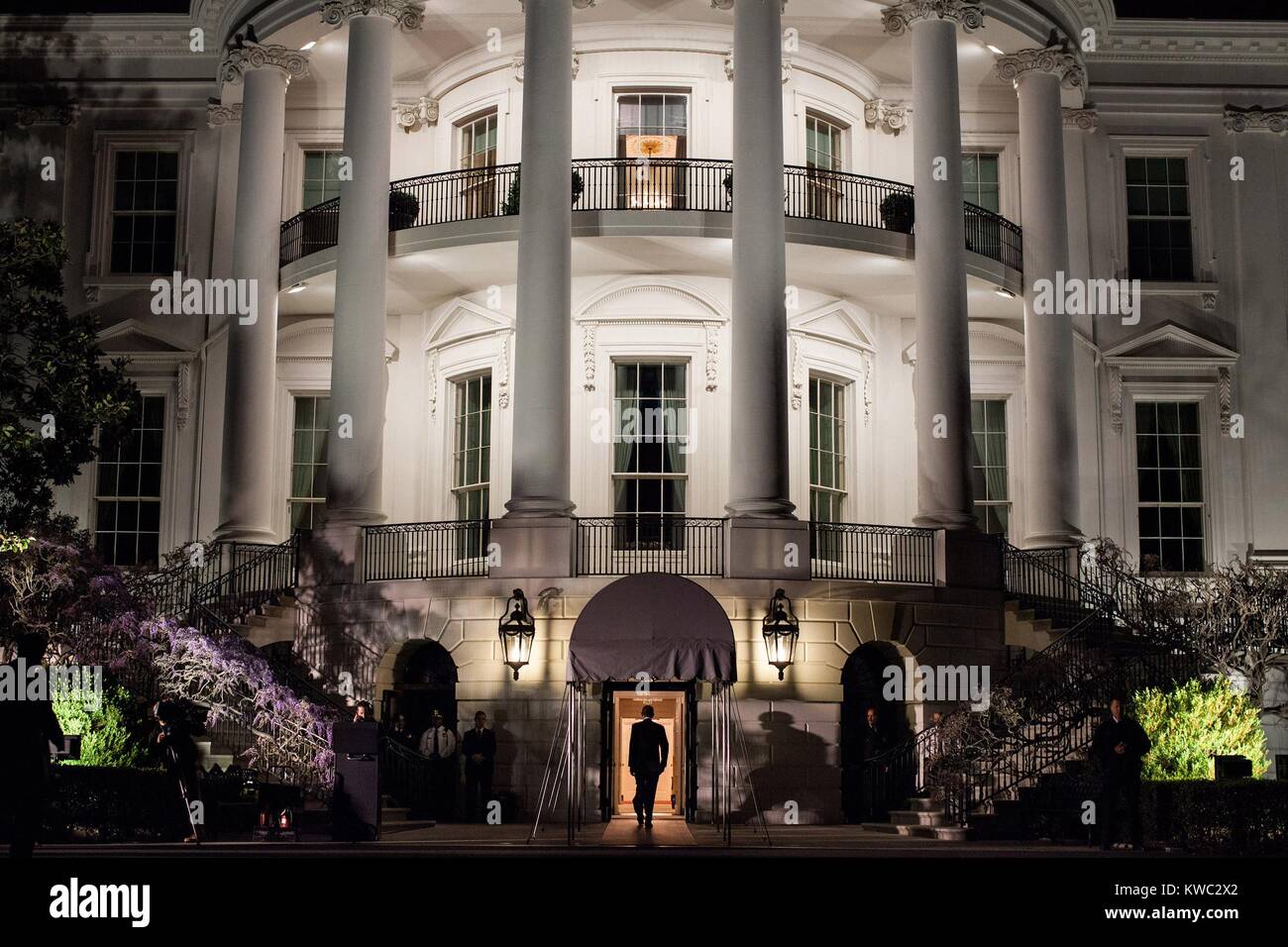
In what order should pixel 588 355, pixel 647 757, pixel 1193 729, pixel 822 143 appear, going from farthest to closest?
pixel 822 143 → pixel 588 355 → pixel 1193 729 → pixel 647 757

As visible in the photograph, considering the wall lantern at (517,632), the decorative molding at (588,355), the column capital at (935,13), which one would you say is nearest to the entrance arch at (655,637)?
the wall lantern at (517,632)

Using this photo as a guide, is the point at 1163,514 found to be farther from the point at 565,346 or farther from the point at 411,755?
the point at 411,755

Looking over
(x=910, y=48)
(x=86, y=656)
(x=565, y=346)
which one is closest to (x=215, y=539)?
(x=86, y=656)

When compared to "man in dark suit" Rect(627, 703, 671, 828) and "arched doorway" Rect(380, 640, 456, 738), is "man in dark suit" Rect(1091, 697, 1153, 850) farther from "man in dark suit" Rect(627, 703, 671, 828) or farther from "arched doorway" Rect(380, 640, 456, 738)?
"arched doorway" Rect(380, 640, 456, 738)

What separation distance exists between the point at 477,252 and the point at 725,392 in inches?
200

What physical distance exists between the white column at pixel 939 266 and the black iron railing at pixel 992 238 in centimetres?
228

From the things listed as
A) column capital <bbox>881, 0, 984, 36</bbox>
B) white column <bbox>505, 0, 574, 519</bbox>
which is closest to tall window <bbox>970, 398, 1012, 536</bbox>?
column capital <bbox>881, 0, 984, 36</bbox>

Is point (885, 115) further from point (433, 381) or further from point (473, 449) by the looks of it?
point (473, 449)

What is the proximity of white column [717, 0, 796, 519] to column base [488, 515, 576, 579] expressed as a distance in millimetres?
2705

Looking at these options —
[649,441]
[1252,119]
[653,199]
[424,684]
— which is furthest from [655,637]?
[1252,119]

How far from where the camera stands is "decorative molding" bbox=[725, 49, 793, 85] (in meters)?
31.4

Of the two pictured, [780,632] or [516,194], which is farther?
[516,194]

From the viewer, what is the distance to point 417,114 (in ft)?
110

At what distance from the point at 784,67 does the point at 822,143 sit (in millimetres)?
1745
